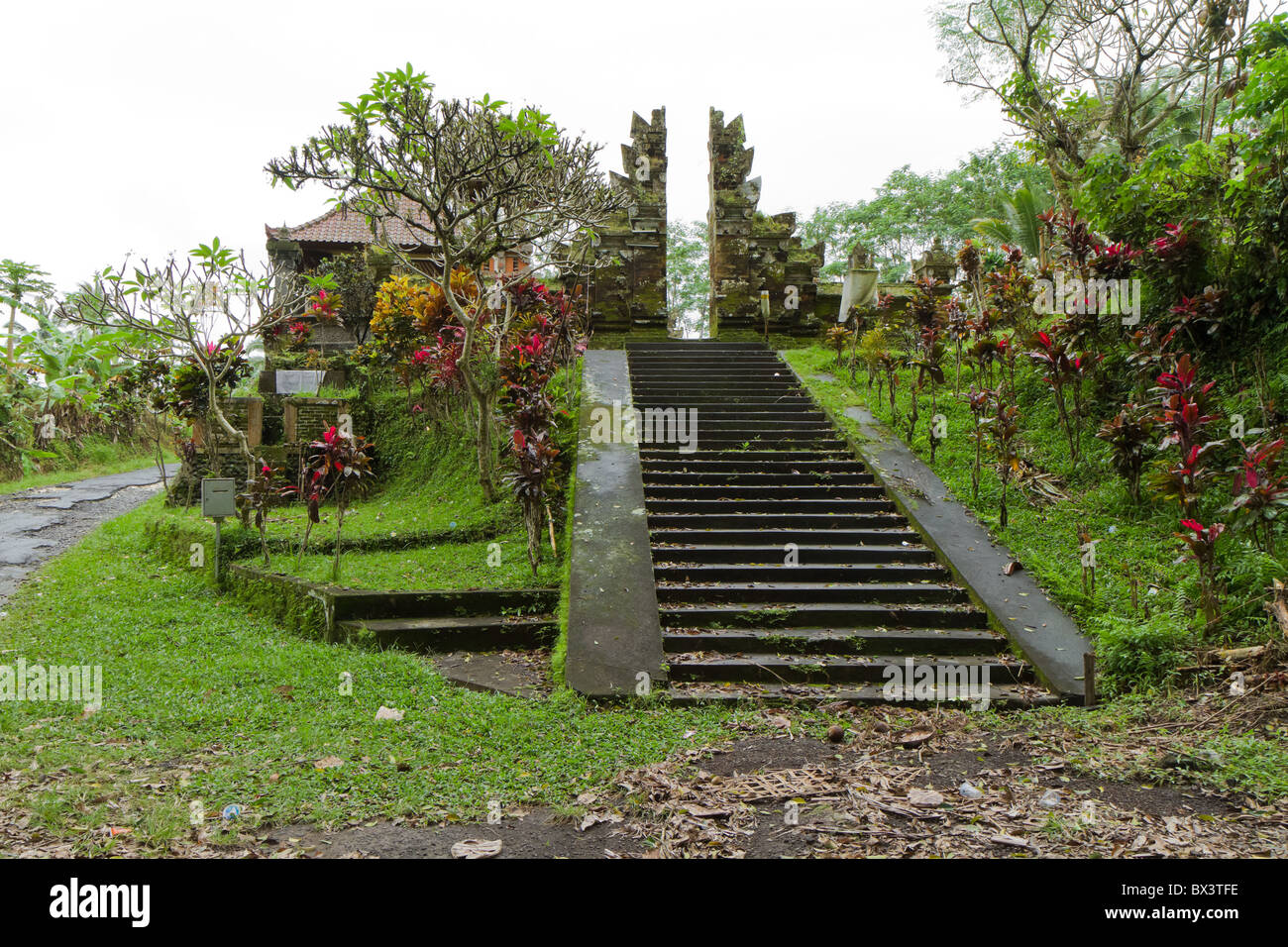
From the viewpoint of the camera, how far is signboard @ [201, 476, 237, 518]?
6.82 metres

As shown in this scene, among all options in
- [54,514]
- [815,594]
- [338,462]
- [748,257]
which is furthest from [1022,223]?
[54,514]

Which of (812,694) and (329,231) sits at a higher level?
(329,231)

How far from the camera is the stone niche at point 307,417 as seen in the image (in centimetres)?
1027

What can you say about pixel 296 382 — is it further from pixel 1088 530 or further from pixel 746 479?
pixel 1088 530

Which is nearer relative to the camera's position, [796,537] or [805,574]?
[805,574]

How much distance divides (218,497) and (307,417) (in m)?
3.68

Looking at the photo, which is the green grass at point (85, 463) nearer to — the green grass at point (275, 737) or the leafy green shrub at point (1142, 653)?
the green grass at point (275, 737)

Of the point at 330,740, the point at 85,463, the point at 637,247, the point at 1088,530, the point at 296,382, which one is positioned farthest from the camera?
the point at 85,463

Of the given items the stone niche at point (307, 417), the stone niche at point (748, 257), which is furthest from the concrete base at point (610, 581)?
the stone niche at point (748, 257)

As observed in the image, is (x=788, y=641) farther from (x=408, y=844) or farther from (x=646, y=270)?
(x=646, y=270)

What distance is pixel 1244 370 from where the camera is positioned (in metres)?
6.67

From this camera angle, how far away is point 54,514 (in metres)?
11.3

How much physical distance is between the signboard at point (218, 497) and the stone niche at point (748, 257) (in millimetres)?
9151

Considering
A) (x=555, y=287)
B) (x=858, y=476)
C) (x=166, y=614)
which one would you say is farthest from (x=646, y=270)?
(x=166, y=614)
